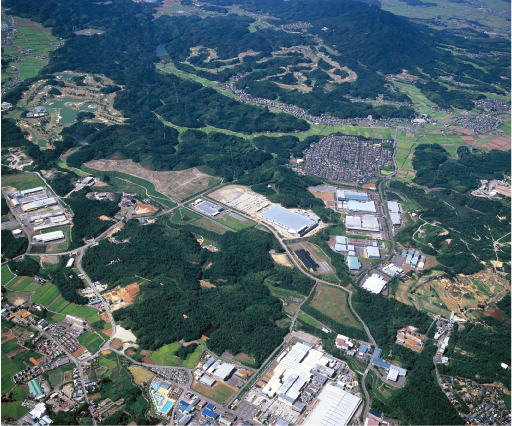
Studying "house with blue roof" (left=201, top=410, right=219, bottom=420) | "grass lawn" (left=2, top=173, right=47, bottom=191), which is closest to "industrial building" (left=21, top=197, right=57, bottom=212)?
"grass lawn" (left=2, top=173, right=47, bottom=191)

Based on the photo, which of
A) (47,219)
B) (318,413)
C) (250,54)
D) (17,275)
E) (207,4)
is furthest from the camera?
(207,4)

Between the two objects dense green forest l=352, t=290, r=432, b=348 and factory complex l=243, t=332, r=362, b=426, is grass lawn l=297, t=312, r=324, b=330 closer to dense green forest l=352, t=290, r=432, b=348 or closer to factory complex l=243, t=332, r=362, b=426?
factory complex l=243, t=332, r=362, b=426

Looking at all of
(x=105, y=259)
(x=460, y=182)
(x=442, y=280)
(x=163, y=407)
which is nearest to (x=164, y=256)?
(x=105, y=259)

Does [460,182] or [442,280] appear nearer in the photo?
[442,280]

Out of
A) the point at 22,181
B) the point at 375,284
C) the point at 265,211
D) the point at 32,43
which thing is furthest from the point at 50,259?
the point at 32,43

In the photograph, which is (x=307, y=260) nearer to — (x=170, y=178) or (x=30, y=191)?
(x=170, y=178)

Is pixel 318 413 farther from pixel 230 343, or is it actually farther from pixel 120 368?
pixel 120 368
